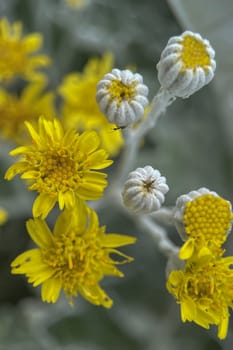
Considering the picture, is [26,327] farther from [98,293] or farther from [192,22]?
[192,22]

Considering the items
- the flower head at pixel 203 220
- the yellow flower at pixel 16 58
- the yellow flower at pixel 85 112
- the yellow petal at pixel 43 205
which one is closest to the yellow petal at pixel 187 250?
the flower head at pixel 203 220

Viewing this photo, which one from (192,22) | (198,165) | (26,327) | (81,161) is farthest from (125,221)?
(81,161)

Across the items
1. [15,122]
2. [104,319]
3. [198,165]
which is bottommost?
[104,319]

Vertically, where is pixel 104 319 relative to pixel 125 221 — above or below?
below

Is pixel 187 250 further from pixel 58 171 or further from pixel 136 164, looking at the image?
pixel 136 164

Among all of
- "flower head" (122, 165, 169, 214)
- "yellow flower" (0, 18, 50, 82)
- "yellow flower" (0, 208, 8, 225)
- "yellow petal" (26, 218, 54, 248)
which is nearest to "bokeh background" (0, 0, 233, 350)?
"yellow flower" (0, 208, 8, 225)

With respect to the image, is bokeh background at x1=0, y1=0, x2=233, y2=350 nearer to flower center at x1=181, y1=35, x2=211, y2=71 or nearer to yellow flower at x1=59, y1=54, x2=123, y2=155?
yellow flower at x1=59, y1=54, x2=123, y2=155
